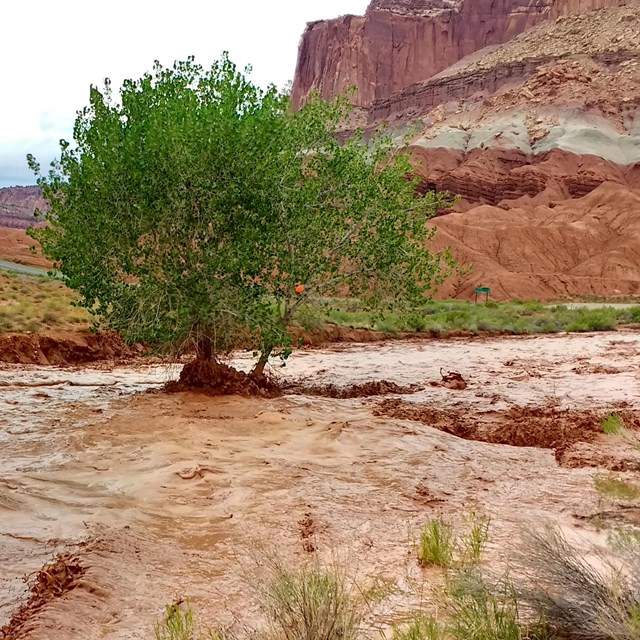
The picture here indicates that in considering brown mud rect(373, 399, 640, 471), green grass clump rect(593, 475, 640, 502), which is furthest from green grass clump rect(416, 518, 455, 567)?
brown mud rect(373, 399, 640, 471)

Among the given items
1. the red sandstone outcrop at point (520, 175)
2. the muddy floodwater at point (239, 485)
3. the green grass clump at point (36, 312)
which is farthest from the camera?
the red sandstone outcrop at point (520, 175)

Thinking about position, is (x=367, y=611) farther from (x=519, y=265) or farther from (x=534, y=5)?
(x=534, y=5)

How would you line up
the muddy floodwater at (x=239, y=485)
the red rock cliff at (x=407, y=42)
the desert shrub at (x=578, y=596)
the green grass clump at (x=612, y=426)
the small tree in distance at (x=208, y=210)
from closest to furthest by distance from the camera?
the desert shrub at (x=578, y=596)
the muddy floodwater at (x=239, y=485)
the green grass clump at (x=612, y=426)
the small tree in distance at (x=208, y=210)
the red rock cliff at (x=407, y=42)

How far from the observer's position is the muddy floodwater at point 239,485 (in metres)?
4.20

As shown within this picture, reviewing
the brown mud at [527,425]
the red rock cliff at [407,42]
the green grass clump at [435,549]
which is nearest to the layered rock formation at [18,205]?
the red rock cliff at [407,42]

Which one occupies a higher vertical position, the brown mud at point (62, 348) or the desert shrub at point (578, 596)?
the desert shrub at point (578, 596)

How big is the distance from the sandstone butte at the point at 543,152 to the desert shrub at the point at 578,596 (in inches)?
1098

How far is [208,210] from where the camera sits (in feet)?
32.8

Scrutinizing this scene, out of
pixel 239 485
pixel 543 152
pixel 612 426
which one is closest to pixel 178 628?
pixel 239 485

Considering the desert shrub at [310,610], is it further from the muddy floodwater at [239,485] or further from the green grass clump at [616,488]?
the green grass clump at [616,488]

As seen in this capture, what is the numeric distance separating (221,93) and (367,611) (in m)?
8.85

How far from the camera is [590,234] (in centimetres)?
5378

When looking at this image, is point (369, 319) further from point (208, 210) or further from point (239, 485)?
point (239, 485)

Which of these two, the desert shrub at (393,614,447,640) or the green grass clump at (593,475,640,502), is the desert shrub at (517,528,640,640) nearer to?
the desert shrub at (393,614,447,640)
